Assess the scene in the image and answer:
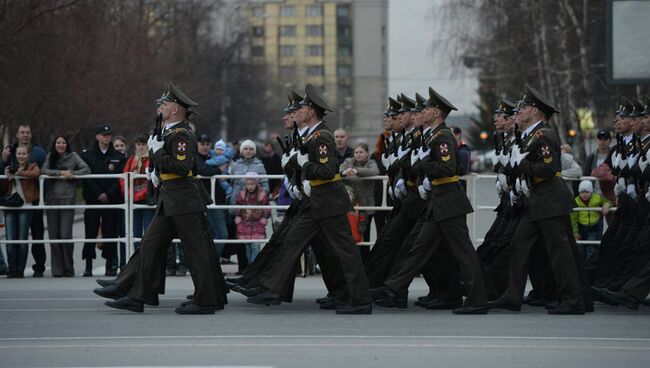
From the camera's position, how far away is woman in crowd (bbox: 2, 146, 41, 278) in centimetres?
1875

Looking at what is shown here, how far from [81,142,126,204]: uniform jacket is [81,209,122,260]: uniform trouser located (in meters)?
0.16

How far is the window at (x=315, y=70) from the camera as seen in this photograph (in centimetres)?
16291

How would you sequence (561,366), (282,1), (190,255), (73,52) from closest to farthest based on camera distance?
(561,366) < (190,255) < (73,52) < (282,1)

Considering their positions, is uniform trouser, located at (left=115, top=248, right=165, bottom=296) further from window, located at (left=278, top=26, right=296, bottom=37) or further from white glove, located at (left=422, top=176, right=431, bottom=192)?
window, located at (left=278, top=26, right=296, bottom=37)

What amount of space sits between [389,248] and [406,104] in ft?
5.21

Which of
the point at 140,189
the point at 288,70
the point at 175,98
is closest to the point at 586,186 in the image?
the point at 140,189

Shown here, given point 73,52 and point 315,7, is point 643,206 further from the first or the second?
point 315,7

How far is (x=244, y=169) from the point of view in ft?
63.2

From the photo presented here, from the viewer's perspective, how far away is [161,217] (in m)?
13.9

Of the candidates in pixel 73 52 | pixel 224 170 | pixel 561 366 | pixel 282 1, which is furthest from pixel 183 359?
pixel 282 1

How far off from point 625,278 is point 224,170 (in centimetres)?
707

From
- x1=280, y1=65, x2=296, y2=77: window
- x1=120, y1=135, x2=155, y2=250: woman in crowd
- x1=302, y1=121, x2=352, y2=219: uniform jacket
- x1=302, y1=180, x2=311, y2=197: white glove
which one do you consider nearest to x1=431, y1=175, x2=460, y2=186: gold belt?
x1=302, y1=121, x2=352, y2=219: uniform jacket

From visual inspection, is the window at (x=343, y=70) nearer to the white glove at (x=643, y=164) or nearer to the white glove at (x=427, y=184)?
the white glove at (x=643, y=164)

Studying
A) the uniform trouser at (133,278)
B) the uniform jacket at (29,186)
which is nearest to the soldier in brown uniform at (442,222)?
the uniform trouser at (133,278)
